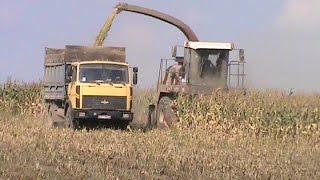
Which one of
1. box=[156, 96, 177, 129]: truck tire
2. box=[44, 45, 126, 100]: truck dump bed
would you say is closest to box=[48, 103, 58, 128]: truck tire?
box=[44, 45, 126, 100]: truck dump bed

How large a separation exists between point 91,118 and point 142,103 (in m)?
8.15

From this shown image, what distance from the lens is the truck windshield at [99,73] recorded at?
18.4m

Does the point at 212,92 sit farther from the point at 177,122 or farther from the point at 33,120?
the point at 33,120

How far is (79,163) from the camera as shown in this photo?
10672mm

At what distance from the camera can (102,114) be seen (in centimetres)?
1834

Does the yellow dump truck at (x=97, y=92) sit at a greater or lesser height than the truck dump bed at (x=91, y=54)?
lesser

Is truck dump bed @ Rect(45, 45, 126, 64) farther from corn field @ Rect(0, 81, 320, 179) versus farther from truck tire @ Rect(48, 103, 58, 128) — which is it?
corn field @ Rect(0, 81, 320, 179)

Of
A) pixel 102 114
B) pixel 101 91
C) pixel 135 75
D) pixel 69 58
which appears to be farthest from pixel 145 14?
pixel 102 114

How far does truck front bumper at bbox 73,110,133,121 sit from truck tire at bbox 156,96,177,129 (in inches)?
63.8

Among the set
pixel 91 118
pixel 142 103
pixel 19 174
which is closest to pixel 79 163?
pixel 19 174

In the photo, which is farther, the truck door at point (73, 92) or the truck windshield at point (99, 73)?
the truck windshield at point (99, 73)

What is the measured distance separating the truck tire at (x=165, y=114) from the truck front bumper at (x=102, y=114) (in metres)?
1.62

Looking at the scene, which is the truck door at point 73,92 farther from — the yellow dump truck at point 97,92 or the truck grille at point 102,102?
the truck grille at point 102,102

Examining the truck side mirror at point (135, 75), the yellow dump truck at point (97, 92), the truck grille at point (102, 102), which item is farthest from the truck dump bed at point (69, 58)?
the truck side mirror at point (135, 75)
